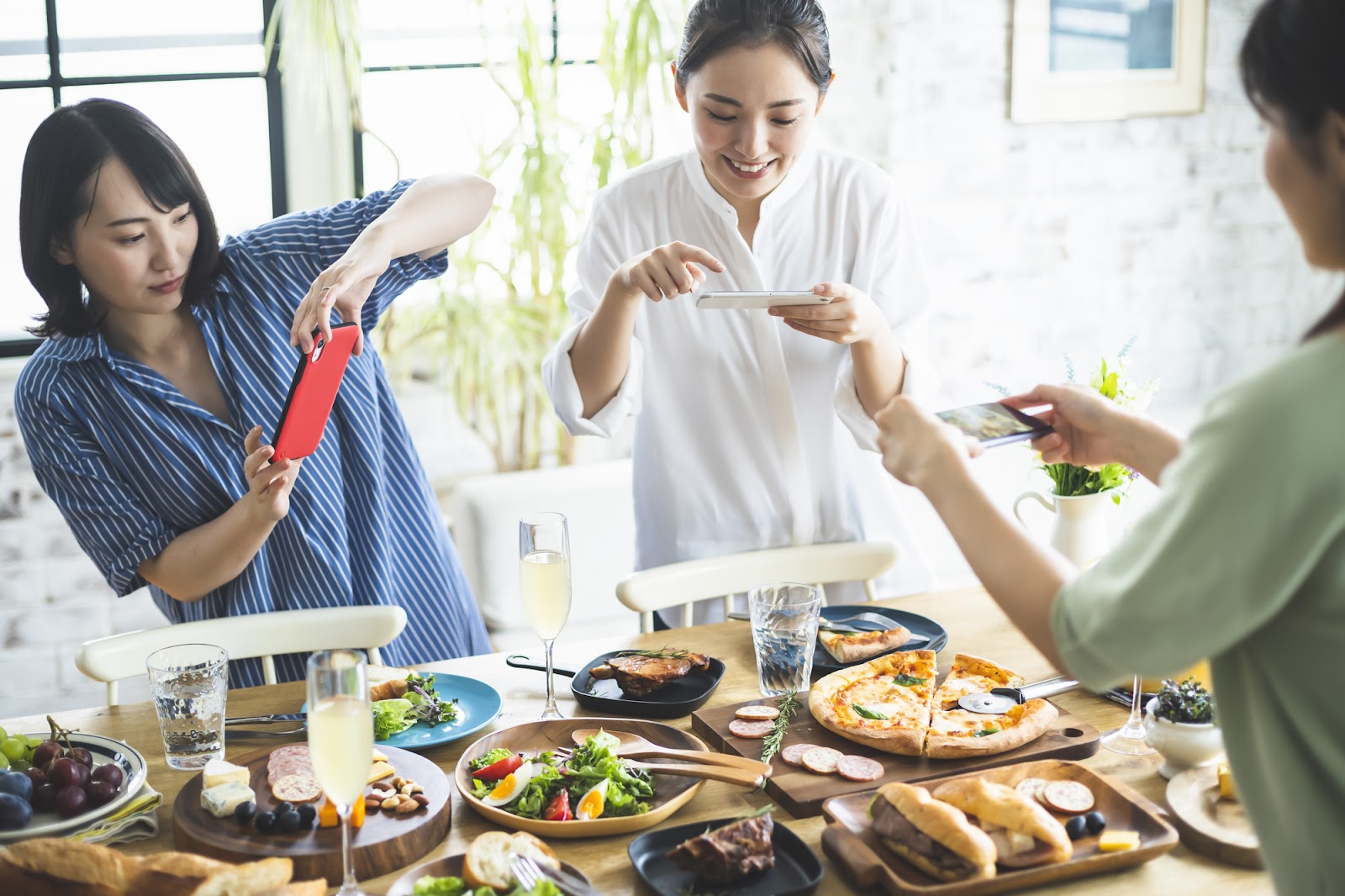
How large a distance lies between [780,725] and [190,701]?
74cm

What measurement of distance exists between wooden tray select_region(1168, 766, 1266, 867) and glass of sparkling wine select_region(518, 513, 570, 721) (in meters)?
0.79

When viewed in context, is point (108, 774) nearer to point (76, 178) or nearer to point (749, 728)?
point (749, 728)

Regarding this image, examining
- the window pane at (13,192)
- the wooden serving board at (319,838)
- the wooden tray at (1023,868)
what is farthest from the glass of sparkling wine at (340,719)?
the window pane at (13,192)

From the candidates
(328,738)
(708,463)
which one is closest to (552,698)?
(328,738)

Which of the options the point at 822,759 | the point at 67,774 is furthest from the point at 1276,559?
the point at 67,774

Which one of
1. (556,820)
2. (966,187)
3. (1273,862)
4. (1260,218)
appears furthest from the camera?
(1260,218)

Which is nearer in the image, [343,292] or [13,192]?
[343,292]

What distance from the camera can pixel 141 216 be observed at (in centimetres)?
194

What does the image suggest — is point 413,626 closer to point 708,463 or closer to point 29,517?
point 708,463

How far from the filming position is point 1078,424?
1.48 m

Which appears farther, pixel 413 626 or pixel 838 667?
pixel 413 626

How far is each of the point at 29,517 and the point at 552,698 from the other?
229cm

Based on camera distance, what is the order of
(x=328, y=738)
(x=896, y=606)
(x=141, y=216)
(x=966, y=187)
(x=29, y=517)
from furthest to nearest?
(x=966, y=187) < (x=29, y=517) < (x=896, y=606) < (x=141, y=216) < (x=328, y=738)

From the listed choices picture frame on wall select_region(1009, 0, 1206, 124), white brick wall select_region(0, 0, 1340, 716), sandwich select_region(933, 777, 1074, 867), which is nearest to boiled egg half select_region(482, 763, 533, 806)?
sandwich select_region(933, 777, 1074, 867)
